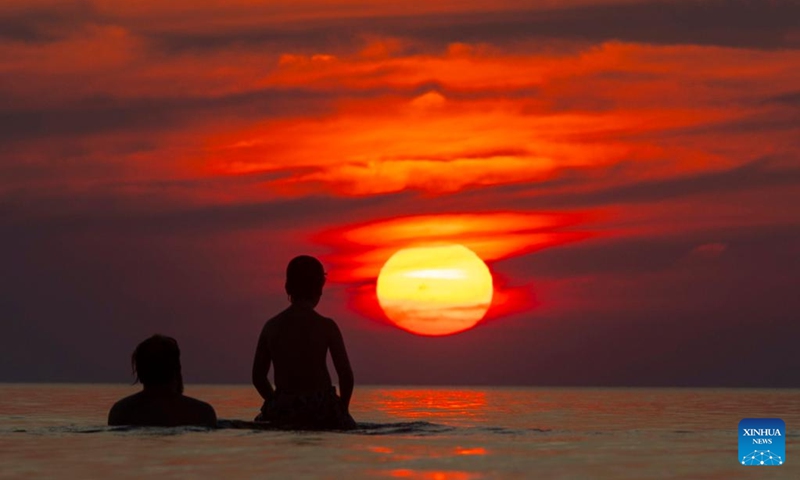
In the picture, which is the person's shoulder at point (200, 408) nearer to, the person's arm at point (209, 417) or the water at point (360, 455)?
the person's arm at point (209, 417)

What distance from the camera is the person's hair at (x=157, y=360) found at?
43.9 feet

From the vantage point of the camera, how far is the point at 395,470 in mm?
11125

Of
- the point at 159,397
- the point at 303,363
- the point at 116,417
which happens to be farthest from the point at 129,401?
the point at 303,363

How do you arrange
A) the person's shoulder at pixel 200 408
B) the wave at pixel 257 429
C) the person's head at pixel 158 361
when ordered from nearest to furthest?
the person's head at pixel 158 361 → the wave at pixel 257 429 → the person's shoulder at pixel 200 408

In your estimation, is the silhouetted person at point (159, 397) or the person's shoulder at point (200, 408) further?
the person's shoulder at point (200, 408)

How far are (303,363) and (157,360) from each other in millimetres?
2805

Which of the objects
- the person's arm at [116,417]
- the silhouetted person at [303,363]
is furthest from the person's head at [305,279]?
the person's arm at [116,417]

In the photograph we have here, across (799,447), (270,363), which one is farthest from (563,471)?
(270,363)

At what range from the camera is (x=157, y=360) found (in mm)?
13539

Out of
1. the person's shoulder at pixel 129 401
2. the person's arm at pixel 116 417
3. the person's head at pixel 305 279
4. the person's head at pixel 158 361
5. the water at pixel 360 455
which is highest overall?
the person's head at pixel 305 279

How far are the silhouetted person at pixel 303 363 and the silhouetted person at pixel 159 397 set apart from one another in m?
1.39

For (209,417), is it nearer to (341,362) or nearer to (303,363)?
(303,363)

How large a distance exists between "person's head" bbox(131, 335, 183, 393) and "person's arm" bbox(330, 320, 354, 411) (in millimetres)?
2557

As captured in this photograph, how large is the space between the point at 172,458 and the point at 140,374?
2.42 metres
